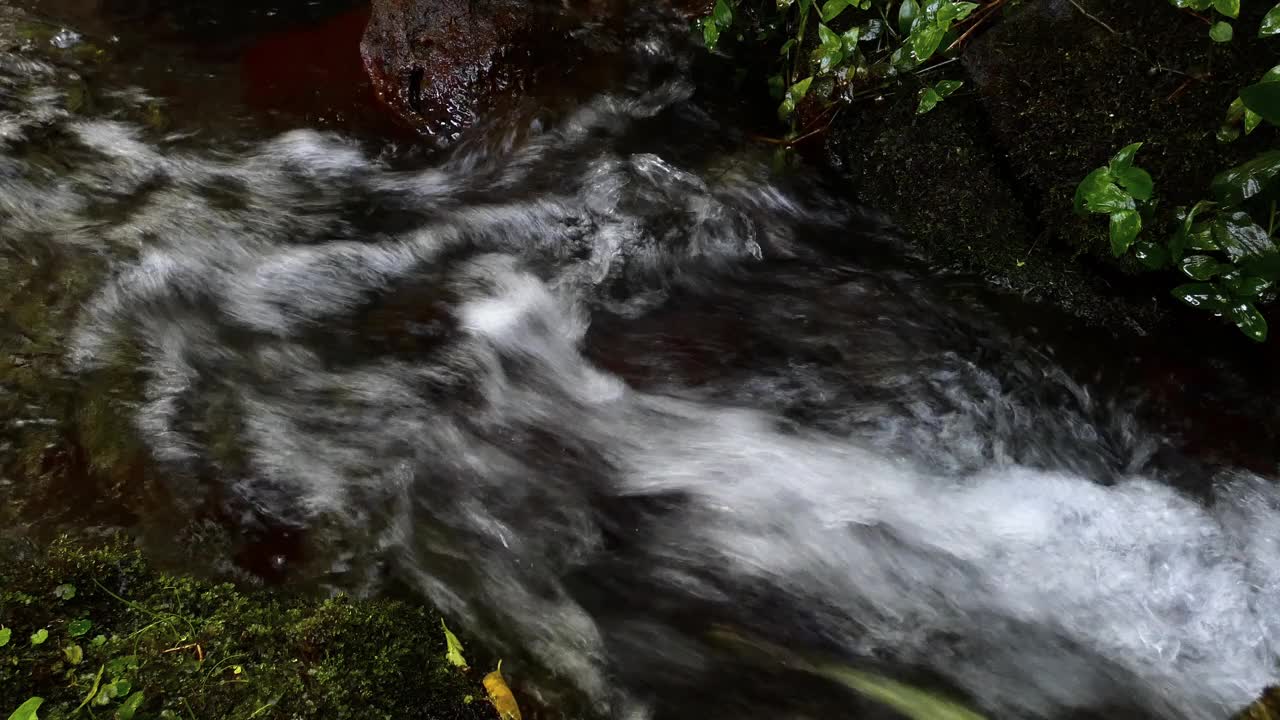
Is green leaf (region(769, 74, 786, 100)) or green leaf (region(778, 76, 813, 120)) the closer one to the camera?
green leaf (region(778, 76, 813, 120))

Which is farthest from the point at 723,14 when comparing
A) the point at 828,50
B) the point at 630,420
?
the point at 630,420

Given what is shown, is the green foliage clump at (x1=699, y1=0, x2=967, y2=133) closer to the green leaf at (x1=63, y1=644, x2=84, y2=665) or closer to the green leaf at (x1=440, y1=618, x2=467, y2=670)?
the green leaf at (x1=440, y1=618, x2=467, y2=670)

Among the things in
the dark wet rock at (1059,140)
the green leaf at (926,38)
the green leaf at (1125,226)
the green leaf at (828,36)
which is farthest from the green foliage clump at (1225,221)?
the green leaf at (828,36)

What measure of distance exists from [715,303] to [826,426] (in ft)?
A: 2.67

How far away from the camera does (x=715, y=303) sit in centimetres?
353

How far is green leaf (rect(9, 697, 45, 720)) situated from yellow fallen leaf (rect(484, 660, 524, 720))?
1084 millimetres

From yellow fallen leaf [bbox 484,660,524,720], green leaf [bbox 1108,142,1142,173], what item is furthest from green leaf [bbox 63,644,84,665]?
green leaf [bbox 1108,142,1142,173]

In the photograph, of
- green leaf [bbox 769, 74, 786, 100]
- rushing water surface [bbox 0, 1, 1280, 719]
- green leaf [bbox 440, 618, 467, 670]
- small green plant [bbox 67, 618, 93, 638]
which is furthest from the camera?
green leaf [bbox 769, 74, 786, 100]

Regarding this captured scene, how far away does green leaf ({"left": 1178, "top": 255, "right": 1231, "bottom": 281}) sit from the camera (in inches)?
100

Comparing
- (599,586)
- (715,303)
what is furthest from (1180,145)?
(599,586)

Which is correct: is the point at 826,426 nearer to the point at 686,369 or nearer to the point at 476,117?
the point at 686,369

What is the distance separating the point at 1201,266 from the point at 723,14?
2420mm

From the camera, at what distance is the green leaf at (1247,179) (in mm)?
2383

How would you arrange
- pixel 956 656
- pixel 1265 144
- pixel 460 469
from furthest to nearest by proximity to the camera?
1. pixel 460 469
2. pixel 1265 144
3. pixel 956 656
